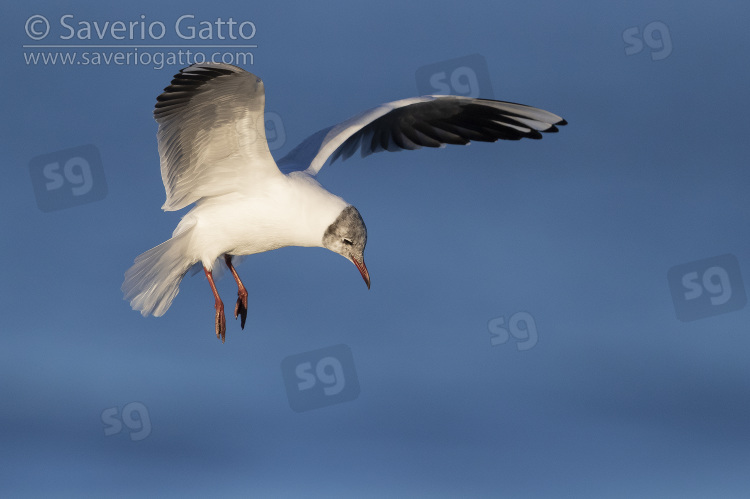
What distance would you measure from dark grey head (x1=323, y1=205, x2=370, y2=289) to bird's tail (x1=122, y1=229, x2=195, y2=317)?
0.79 meters

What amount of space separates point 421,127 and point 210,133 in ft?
4.48

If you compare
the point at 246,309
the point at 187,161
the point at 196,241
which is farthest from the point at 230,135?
the point at 246,309

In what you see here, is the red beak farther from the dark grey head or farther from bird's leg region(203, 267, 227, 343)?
bird's leg region(203, 267, 227, 343)

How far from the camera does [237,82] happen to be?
473 cm

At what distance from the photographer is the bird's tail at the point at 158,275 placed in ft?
17.7

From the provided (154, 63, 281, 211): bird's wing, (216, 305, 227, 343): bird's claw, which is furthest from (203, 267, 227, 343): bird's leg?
A: (154, 63, 281, 211): bird's wing

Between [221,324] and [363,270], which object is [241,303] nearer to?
[221,324]

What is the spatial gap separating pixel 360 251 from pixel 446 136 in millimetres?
1072

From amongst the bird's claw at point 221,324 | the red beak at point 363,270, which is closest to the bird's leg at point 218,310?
the bird's claw at point 221,324

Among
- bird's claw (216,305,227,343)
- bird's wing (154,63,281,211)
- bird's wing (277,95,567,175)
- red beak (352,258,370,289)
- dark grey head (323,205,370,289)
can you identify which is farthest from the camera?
bird's wing (277,95,567,175)

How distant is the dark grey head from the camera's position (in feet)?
16.3

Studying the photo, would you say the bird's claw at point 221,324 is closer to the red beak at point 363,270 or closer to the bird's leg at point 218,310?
the bird's leg at point 218,310

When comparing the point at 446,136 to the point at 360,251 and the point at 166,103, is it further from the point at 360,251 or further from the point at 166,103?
the point at 166,103

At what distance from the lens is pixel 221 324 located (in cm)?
541
